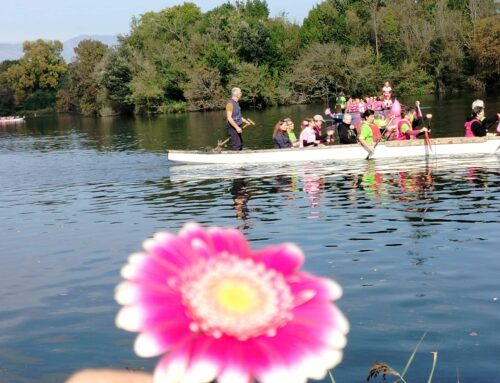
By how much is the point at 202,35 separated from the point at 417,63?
25333 mm

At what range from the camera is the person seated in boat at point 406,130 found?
21328mm

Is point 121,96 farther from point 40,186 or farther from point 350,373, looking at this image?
point 350,373

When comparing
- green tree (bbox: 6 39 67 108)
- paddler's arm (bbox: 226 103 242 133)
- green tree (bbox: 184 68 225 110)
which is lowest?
paddler's arm (bbox: 226 103 242 133)

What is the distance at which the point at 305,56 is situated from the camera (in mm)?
74000

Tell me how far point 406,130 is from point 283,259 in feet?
69.0

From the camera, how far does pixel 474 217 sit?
38.3 ft

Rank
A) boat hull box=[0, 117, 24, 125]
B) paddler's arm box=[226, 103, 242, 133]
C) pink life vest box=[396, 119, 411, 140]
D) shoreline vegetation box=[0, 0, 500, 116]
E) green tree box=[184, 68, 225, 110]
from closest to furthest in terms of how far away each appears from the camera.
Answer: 1. paddler's arm box=[226, 103, 242, 133]
2. pink life vest box=[396, 119, 411, 140]
3. shoreline vegetation box=[0, 0, 500, 116]
4. green tree box=[184, 68, 225, 110]
5. boat hull box=[0, 117, 24, 125]

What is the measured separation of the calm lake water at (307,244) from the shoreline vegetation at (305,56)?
166 feet

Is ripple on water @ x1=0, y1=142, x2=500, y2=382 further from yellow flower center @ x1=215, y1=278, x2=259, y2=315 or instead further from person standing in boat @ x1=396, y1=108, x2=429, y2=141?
yellow flower center @ x1=215, y1=278, x2=259, y2=315

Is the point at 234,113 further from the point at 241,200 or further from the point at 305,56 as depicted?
the point at 305,56

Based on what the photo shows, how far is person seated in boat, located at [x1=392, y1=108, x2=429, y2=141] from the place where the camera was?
70.0 feet

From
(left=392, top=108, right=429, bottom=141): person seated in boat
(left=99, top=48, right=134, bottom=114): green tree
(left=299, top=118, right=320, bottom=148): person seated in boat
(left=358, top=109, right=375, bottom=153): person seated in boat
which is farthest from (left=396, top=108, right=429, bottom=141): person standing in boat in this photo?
(left=99, top=48, right=134, bottom=114): green tree

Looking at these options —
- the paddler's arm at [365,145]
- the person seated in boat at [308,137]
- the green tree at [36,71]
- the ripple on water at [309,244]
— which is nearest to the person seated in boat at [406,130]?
the paddler's arm at [365,145]

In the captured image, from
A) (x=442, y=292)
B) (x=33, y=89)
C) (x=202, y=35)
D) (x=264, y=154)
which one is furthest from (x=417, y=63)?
(x=33, y=89)
